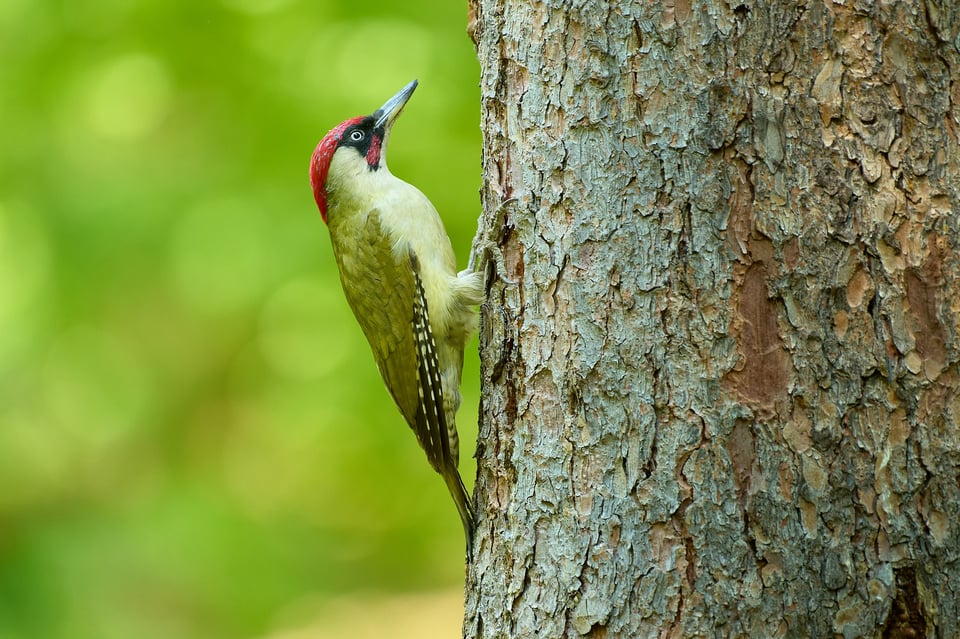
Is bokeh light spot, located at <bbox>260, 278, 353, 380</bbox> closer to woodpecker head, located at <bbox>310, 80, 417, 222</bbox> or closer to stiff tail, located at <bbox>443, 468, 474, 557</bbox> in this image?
woodpecker head, located at <bbox>310, 80, 417, 222</bbox>

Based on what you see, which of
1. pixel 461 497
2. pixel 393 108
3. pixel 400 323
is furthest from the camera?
pixel 393 108

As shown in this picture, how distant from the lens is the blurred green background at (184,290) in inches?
204

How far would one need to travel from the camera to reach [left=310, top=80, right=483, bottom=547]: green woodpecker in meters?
4.14

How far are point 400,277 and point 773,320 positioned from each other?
2107mm

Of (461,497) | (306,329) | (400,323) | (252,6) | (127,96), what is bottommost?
(461,497)

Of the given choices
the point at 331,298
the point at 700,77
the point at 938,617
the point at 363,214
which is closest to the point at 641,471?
the point at 938,617

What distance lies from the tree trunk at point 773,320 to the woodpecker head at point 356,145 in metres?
1.95

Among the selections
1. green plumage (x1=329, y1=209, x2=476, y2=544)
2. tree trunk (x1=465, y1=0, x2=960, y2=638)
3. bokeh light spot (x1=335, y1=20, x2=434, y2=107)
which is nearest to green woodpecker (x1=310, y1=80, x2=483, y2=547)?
green plumage (x1=329, y1=209, x2=476, y2=544)

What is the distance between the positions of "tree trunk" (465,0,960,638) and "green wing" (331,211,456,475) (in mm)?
1503

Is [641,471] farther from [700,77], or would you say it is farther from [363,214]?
[363,214]

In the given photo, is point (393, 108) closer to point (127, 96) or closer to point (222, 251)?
point (222, 251)

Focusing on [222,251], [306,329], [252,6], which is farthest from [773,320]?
[252,6]

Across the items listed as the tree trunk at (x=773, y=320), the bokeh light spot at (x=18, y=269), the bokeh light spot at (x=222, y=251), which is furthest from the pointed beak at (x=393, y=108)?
the bokeh light spot at (x=18, y=269)

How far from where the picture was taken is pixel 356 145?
4.55 metres
